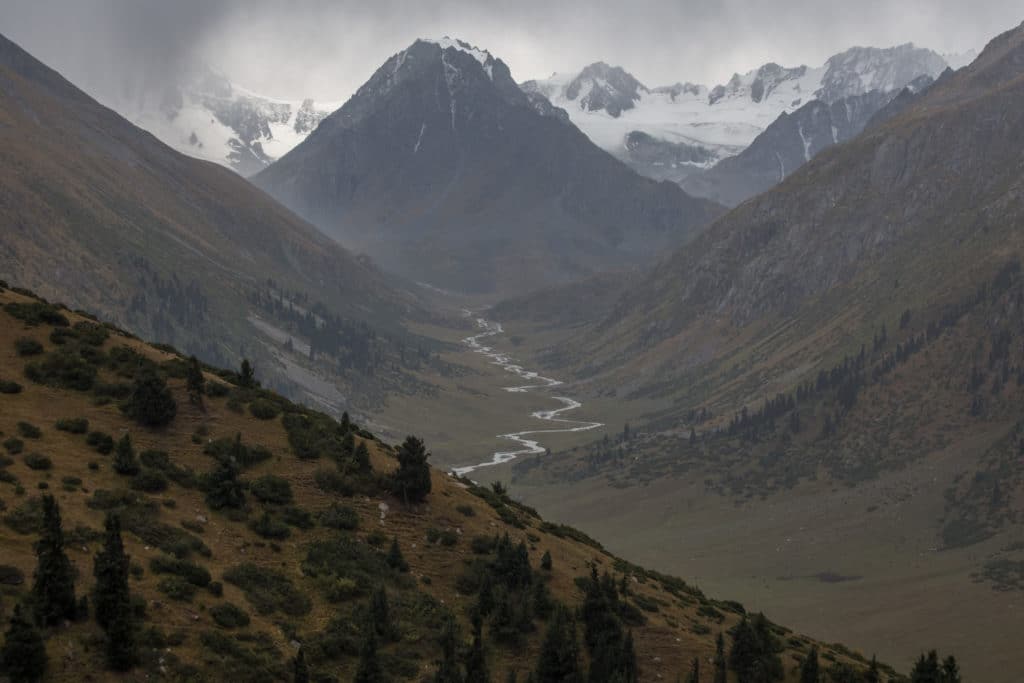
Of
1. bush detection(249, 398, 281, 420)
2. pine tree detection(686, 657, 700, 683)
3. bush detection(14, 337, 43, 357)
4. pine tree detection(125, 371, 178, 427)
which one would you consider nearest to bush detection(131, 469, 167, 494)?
pine tree detection(125, 371, 178, 427)

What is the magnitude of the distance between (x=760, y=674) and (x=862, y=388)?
549 feet

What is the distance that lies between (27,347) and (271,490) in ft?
49.6

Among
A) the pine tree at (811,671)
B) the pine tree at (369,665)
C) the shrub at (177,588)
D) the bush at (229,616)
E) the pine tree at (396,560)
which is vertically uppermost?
the pine tree at (396,560)

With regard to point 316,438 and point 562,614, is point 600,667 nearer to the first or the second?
point 562,614

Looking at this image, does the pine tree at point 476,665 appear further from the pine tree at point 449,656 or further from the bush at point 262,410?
the bush at point 262,410

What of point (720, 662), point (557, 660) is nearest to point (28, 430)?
point (557, 660)

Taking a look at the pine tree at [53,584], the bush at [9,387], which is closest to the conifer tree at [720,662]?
the pine tree at [53,584]

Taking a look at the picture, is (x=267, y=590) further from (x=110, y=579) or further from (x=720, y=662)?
(x=720, y=662)

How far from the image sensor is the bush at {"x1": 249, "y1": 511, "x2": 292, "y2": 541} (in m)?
42.1

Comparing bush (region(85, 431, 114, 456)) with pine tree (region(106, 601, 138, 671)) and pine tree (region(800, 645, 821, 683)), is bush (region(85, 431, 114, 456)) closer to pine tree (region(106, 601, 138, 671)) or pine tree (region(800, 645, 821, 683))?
pine tree (region(106, 601, 138, 671))

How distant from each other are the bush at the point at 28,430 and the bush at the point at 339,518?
13011mm

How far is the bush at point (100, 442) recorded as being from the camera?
42.6 m

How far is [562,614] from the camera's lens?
43031 millimetres

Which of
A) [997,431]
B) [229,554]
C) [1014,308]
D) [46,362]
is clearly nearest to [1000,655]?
[997,431]
